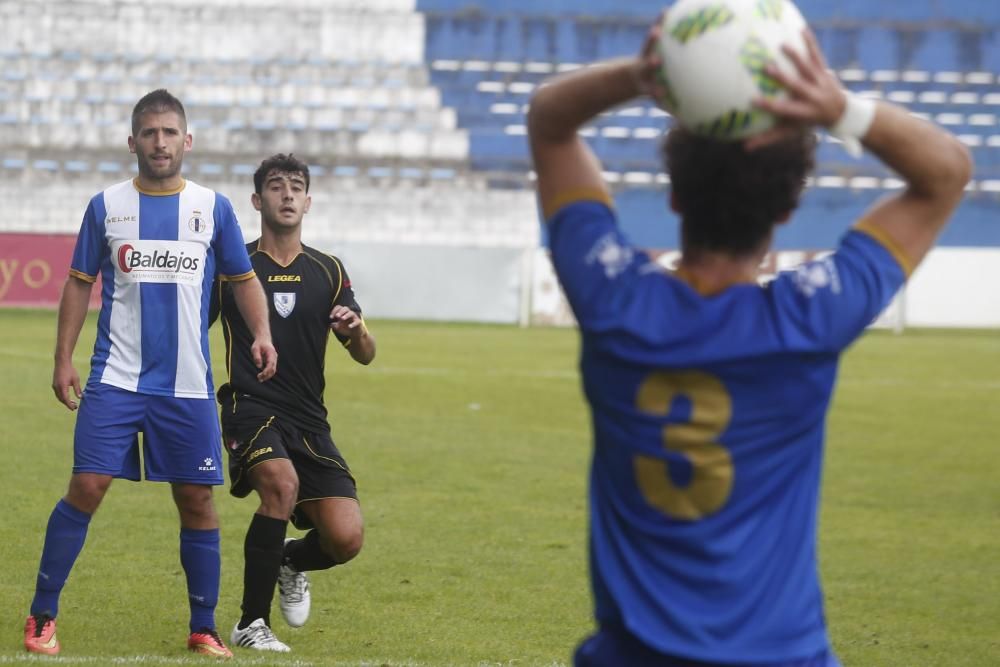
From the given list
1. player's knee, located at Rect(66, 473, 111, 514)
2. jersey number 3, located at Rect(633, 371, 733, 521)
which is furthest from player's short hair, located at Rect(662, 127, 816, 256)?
player's knee, located at Rect(66, 473, 111, 514)

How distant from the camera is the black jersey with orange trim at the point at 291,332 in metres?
6.19

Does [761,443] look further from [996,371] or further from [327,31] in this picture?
[327,31]

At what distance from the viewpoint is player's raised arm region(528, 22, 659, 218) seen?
2.25 meters

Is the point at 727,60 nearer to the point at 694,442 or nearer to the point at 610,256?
the point at 610,256

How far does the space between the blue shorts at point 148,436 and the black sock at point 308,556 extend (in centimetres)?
81

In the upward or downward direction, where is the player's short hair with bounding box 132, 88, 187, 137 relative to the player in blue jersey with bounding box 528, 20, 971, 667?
upward

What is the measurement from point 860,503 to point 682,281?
8.63 meters

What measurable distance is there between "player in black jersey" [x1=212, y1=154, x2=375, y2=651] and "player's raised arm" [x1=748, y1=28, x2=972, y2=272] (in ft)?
12.9

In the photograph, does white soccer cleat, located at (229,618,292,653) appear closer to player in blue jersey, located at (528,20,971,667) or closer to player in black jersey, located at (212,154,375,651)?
player in black jersey, located at (212,154,375,651)

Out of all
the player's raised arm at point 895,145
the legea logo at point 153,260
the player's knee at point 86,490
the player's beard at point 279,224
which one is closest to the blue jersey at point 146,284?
the legea logo at point 153,260

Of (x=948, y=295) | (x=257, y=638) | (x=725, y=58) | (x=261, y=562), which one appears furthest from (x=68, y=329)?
(x=948, y=295)

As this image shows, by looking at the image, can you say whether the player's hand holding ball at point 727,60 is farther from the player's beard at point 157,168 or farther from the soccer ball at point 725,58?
the player's beard at point 157,168

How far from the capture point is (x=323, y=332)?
637cm

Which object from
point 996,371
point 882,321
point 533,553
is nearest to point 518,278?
point 882,321
